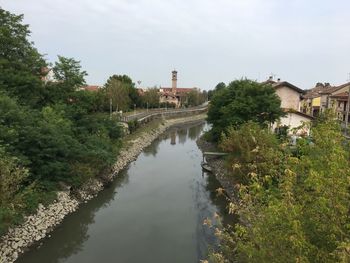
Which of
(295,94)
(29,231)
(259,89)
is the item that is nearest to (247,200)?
(29,231)

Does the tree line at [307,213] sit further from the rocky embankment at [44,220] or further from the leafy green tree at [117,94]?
the leafy green tree at [117,94]

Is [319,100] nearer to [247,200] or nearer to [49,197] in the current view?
[49,197]

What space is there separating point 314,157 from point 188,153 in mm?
31135

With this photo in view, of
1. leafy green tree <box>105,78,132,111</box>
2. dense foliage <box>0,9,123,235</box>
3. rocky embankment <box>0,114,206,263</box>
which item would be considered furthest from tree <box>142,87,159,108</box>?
rocky embankment <box>0,114,206,263</box>

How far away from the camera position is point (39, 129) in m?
16.7

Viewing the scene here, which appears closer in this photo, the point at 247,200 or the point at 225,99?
the point at 247,200

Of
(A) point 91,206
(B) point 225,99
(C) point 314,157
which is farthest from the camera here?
(B) point 225,99

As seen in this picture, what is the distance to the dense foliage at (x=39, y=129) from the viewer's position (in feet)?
47.6

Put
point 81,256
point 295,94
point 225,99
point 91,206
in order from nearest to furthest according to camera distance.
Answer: point 81,256 → point 91,206 → point 225,99 → point 295,94

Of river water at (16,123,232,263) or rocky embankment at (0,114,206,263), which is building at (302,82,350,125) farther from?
rocky embankment at (0,114,206,263)

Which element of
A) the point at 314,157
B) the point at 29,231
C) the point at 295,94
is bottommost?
the point at 29,231

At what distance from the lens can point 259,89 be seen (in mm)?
27938

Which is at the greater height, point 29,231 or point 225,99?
point 225,99

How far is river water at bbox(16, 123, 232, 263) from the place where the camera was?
14.2 m
